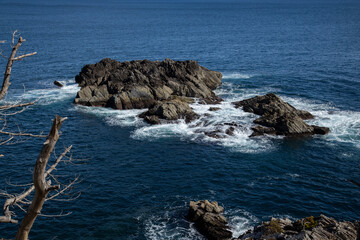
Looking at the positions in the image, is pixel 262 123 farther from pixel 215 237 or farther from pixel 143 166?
pixel 215 237

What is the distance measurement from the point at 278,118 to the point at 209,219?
32.2 meters

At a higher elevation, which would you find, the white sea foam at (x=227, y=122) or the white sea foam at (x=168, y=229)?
the white sea foam at (x=227, y=122)

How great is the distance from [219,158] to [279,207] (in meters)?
14.5

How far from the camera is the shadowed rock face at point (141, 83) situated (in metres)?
76.9


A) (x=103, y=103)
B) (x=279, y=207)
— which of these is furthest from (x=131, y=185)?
(x=103, y=103)

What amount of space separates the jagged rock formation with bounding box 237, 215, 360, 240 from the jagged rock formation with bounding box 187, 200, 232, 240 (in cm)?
240

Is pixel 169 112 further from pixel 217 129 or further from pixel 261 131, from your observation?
pixel 261 131

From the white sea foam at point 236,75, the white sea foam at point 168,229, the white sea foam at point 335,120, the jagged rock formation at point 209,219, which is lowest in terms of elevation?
the white sea foam at point 168,229

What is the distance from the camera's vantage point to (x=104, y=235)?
123 ft

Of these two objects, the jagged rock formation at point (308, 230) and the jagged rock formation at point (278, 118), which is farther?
the jagged rock formation at point (278, 118)

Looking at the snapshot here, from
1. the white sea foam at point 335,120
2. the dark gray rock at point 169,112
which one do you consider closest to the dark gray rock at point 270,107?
the white sea foam at point 335,120

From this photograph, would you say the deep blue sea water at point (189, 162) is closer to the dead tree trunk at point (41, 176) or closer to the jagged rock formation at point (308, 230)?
the jagged rock formation at point (308, 230)

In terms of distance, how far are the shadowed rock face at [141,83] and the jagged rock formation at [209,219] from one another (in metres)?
39.8

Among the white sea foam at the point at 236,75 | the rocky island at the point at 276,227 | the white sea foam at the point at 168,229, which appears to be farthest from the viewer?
the white sea foam at the point at 236,75
